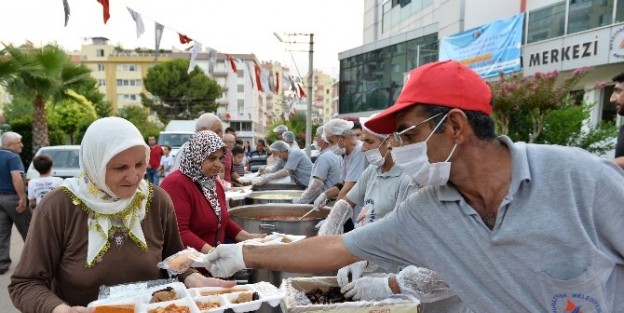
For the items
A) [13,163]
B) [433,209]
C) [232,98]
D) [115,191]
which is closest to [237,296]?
[115,191]

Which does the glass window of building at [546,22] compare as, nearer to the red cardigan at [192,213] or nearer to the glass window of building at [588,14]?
the glass window of building at [588,14]

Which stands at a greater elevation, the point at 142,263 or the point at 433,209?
the point at 433,209

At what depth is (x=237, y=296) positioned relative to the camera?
1.94 meters

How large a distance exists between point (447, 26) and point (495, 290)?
1812 cm

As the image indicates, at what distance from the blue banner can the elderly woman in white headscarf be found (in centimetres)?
1262

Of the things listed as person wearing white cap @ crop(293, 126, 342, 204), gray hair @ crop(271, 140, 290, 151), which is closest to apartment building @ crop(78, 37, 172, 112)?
gray hair @ crop(271, 140, 290, 151)

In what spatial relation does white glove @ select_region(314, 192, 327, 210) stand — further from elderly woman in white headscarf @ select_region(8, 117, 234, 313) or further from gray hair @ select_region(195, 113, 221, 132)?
elderly woman in white headscarf @ select_region(8, 117, 234, 313)

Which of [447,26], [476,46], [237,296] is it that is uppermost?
[447,26]

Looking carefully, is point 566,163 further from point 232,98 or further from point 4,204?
point 232,98

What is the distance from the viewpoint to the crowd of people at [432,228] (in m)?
1.19

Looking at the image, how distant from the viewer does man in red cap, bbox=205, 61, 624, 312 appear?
117cm

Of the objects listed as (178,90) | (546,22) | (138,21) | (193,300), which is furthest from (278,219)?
(178,90)

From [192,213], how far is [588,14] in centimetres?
1268

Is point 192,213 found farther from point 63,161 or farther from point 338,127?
point 63,161
